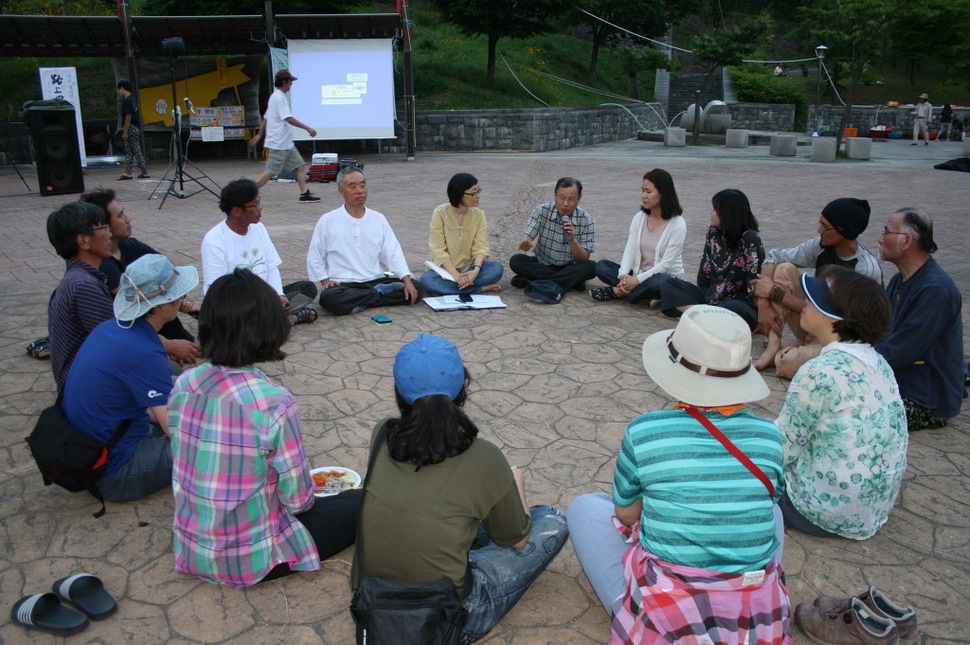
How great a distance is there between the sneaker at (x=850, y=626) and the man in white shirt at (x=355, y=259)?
4.13m

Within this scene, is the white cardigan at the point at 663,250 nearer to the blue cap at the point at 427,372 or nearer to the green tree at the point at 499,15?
the blue cap at the point at 427,372

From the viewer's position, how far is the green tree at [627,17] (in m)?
25.7

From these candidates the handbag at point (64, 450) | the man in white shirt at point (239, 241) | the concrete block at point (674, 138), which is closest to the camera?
the handbag at point (64, 450)

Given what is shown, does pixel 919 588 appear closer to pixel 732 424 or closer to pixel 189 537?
pixel 732 424

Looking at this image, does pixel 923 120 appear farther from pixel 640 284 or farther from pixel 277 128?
pixel 640 284

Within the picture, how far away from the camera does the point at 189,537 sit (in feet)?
8.94

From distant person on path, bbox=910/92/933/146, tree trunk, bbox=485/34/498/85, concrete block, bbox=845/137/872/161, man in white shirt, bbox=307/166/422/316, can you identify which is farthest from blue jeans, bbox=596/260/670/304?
distant person on path, bbox=910/92/933/146

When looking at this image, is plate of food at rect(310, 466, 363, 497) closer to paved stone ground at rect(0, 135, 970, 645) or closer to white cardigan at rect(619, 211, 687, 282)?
paved stone ground at rect(0, 135, 970, 645)

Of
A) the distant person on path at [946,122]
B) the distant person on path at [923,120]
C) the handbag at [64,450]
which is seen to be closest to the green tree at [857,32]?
the distant person on path at [923,120]

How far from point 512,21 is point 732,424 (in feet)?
67.3

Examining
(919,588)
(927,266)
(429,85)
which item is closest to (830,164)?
(429,85)

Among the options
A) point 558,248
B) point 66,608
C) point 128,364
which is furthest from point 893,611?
point 558,248

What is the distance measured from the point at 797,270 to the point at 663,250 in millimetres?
1265

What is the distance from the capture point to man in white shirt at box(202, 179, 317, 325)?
5.18 metres
